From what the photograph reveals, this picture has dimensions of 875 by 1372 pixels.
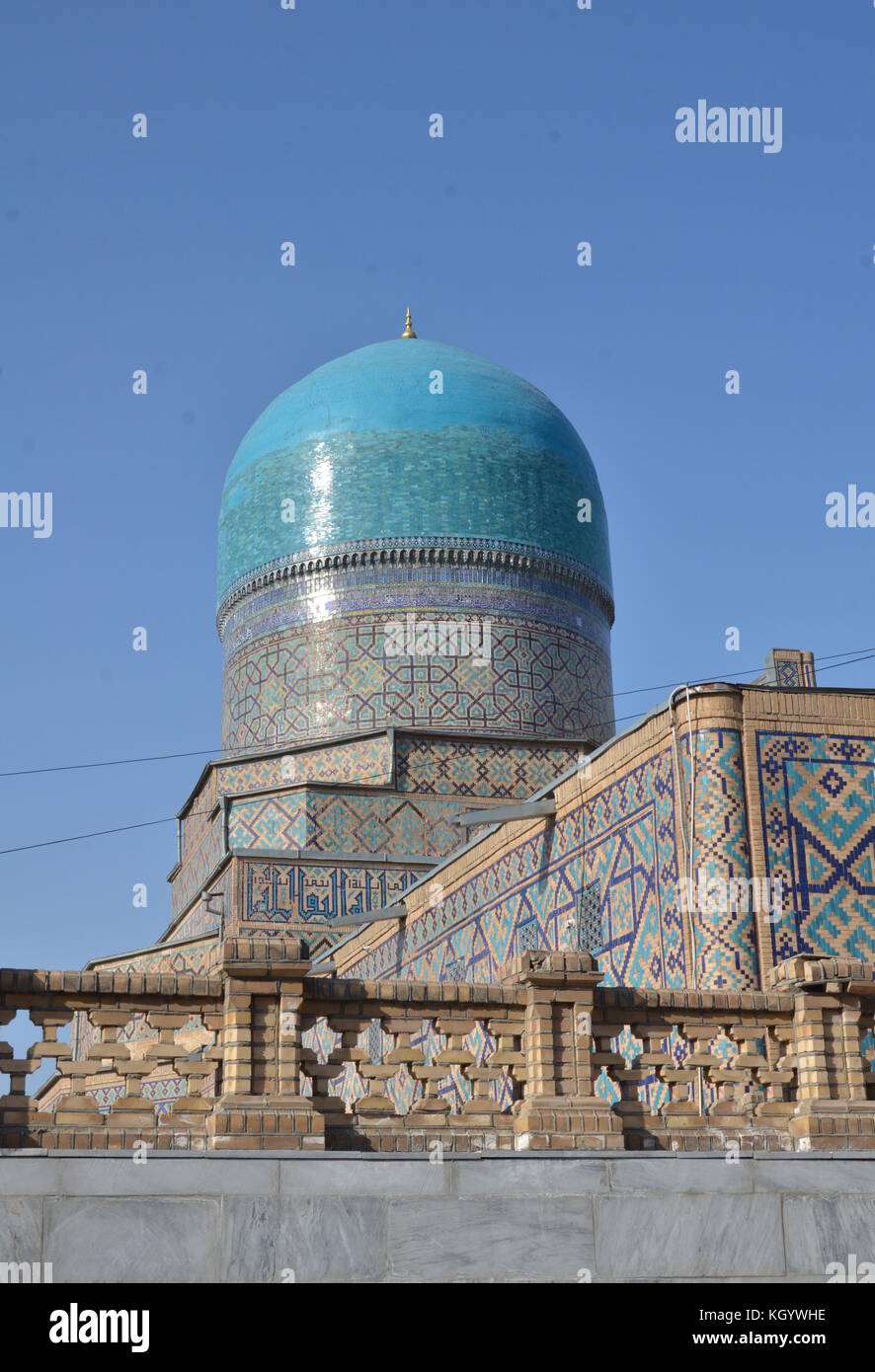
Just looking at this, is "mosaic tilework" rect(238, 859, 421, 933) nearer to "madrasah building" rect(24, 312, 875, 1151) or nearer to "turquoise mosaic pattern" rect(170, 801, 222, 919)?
"madrasah building" rect(24, 312, 875, 1151)

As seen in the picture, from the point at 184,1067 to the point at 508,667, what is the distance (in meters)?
11.9

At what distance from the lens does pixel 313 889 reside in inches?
620

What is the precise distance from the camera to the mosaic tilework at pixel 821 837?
885cm

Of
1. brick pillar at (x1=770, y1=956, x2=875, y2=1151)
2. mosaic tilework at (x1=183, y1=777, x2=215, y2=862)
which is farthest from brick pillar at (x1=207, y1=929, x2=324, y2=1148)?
mosaic tilework at (x1=183, y1=777, x2=215, y2=862)

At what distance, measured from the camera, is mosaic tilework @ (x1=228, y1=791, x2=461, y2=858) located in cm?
1625

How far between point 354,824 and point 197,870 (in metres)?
2.28

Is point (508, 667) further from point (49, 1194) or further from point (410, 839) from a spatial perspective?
point (49, 1194)

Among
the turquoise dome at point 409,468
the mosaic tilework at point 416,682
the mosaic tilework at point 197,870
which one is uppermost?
the turquoise dome at point 409,468

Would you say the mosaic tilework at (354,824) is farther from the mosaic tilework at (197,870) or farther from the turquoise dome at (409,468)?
the turquoise dome at (409,468)

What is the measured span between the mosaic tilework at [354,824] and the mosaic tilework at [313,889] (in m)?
0.35

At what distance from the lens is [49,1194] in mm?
5180

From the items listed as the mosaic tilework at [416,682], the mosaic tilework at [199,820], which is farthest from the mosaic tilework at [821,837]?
the mosaic tilework at [199,820]

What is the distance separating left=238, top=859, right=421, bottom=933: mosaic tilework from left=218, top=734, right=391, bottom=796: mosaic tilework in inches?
38.8
